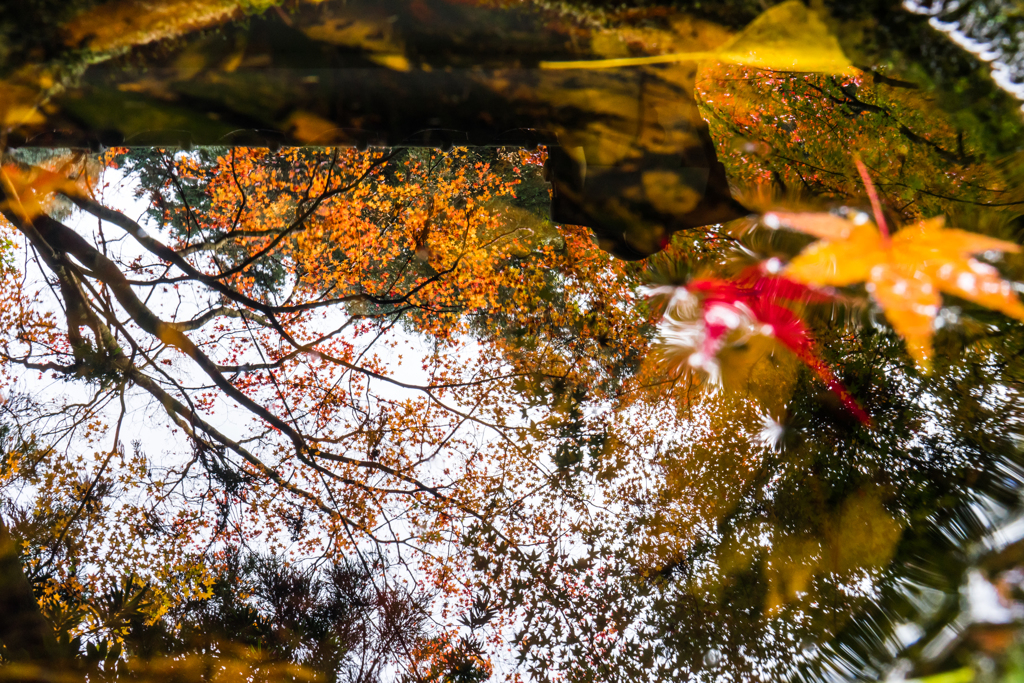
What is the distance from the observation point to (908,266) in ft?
7.19

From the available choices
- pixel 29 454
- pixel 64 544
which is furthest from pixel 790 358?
pixel 29 454

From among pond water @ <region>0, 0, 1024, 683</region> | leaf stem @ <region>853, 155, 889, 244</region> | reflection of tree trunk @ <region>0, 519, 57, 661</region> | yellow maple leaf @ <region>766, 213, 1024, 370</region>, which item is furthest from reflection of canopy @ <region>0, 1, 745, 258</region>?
reflection of tree trunk @ <region>0, 519, 57, 661</region>

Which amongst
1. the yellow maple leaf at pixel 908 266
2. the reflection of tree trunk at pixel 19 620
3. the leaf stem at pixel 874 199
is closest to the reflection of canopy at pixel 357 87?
the yellow maple leaf at pixel 908 266

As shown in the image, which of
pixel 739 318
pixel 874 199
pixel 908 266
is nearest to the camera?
pixel 908 266

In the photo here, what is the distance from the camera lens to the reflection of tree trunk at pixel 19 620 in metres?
2.77

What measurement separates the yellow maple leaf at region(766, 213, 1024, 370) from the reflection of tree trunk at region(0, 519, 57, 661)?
212 inches

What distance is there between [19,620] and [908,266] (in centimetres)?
575

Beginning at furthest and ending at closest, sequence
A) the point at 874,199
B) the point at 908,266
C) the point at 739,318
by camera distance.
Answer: the point at 739,318 → the point at 874,199 → the point at 908,266

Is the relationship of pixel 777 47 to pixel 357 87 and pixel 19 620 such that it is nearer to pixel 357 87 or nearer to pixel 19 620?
pixel 357 87

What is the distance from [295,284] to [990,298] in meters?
4.45

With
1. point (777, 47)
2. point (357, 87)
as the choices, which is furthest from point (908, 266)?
point (357, 87)

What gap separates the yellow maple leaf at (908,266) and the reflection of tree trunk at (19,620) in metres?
5.38

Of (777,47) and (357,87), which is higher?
(777,47)

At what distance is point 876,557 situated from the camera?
2.71 meters
